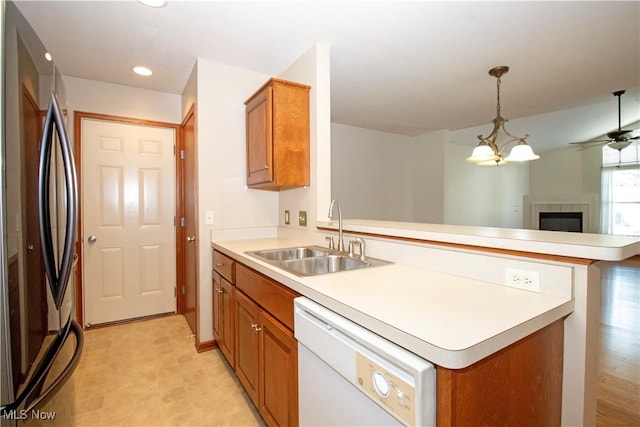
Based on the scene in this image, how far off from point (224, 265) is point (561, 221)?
9.36 metres

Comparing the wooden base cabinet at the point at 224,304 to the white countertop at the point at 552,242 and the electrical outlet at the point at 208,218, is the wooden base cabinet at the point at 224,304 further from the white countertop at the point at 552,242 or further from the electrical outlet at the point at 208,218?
the white countertop at the point at 552,242

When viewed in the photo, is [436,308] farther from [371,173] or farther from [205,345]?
[371,173]

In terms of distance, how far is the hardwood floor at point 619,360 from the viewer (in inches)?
67.3

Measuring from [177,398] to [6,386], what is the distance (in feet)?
3.94

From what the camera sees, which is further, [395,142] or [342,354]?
[395,142]

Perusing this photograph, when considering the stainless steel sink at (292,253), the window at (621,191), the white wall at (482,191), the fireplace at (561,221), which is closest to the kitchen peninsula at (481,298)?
the stainless steel sink at (292,253)

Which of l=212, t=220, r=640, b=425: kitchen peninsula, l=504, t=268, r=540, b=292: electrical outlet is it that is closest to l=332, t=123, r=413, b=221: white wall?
l=212, t=220, r=640, b=425: kitchen peninsula

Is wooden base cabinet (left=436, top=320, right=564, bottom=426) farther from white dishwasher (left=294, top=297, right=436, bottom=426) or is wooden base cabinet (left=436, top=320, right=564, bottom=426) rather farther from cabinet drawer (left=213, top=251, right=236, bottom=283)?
cabinet drawer (left=213, top=251, right=236, bottom=283)

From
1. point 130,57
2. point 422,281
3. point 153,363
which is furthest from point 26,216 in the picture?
point 130,57

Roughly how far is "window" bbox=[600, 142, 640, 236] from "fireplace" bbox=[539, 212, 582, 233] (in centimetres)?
50

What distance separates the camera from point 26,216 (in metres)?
0.92

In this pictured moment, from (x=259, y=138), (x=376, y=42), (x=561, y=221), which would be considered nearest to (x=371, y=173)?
(x=376, y=42)

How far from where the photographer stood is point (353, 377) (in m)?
0.83

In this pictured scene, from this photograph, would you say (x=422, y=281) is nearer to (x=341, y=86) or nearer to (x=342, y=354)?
(x=342, y=354)
